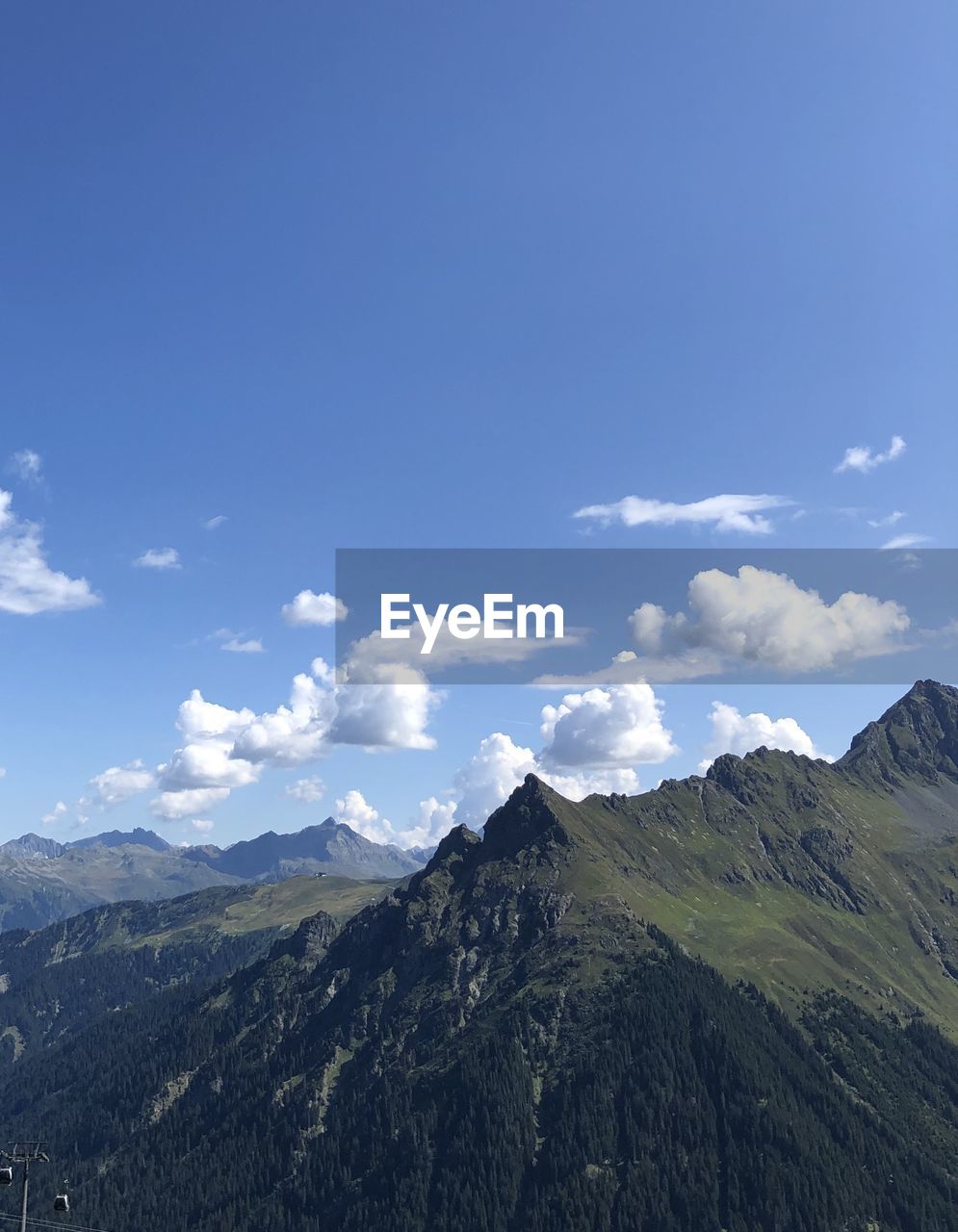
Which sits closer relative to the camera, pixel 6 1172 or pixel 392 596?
→ pixel 6 1172

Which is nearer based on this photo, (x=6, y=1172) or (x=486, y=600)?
(x=6, y=1172)

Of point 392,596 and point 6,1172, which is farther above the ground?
point 392,596

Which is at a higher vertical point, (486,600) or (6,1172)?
(486,600)

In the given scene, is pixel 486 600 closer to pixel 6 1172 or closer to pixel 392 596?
pixel 392 596

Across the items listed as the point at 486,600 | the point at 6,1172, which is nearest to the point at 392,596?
the point at 486,600
